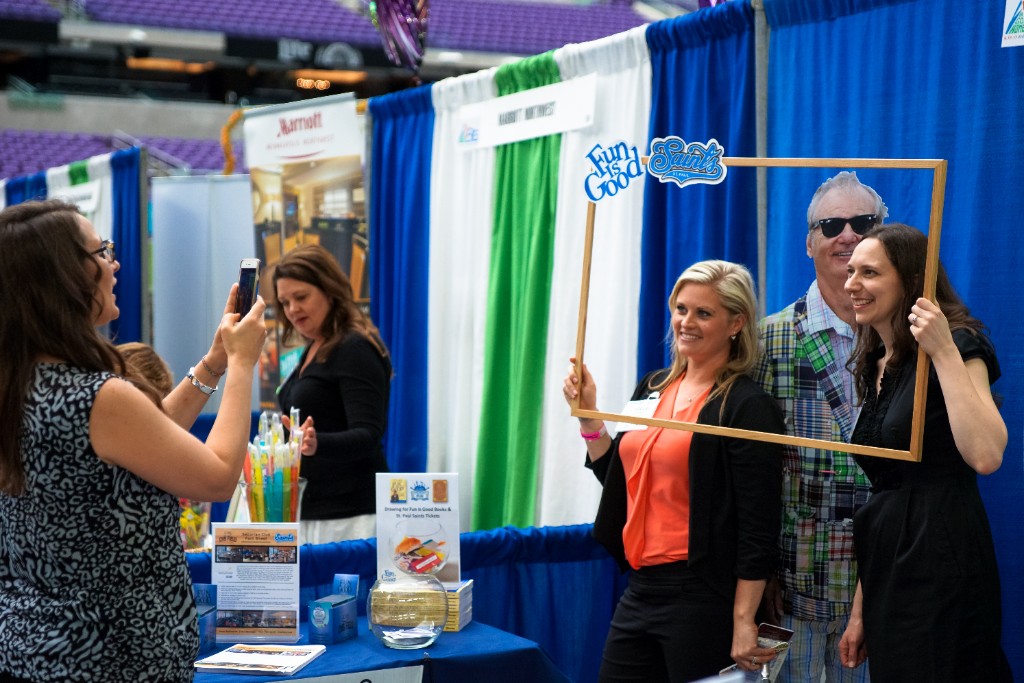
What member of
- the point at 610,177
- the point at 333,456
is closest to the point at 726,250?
the point at 610,177

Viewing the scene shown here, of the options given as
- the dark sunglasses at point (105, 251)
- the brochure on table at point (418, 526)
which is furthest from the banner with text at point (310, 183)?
the dark sunglasses at point (105, 251)

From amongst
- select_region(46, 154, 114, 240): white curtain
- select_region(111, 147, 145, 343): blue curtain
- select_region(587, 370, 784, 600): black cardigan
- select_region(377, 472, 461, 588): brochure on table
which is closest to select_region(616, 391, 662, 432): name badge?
select_region(587, 370, 784, 600): black cardigan

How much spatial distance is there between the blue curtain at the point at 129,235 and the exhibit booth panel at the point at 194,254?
6.4 inches

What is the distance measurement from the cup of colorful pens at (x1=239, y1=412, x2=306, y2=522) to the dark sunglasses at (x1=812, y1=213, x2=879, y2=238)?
138cm

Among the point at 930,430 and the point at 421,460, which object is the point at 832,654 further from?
the point at 421,460

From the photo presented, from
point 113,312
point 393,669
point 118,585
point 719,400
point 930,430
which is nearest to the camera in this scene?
point 118,585

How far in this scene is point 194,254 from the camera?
5.84 metres

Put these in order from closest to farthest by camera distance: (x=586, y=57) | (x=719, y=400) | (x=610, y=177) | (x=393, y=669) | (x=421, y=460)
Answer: (x=393, y=669) < (x=719, y=400) < (x=610, y=177) < (x=586, y=57) < (x=421, y=460)

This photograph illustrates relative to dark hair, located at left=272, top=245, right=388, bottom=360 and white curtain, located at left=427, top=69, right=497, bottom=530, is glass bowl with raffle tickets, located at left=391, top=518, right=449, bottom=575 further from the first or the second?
white curtain, located at left=427, top=69, right=497, bottom=530

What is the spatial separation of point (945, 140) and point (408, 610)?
59.8 inches

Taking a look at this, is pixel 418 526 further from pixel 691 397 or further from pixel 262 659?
pixel 691 397

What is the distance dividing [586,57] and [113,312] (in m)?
2.10

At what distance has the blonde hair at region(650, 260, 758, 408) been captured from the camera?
2.30 m

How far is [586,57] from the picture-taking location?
338cm
